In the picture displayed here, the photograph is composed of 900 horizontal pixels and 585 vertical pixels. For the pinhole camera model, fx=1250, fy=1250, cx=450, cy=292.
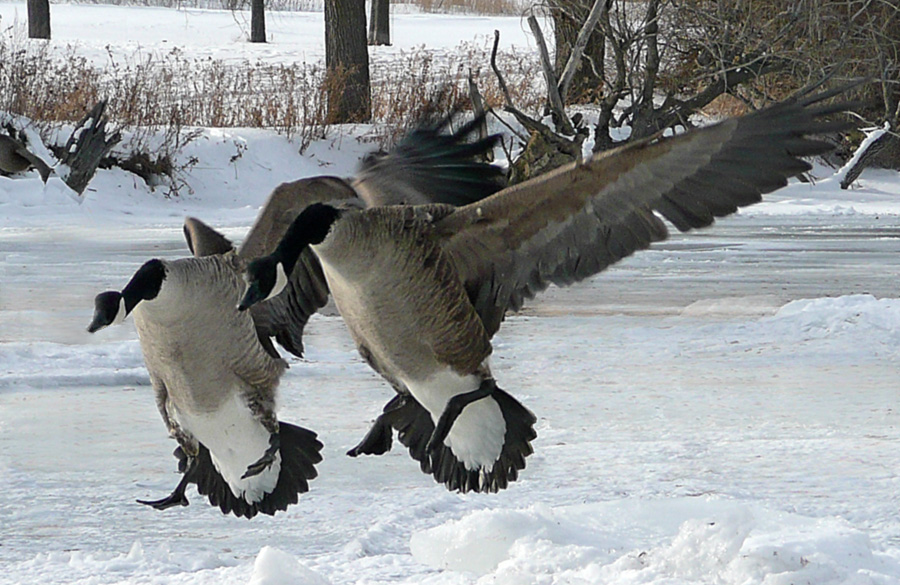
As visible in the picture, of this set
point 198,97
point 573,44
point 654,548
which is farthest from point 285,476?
point 198,97

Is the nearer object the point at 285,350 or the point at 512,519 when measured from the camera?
the point at 285,350

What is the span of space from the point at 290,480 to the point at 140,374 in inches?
169

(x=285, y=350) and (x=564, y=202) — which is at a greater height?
(x=564, y=202)

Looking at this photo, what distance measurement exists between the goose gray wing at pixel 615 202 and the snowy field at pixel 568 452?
126 cm

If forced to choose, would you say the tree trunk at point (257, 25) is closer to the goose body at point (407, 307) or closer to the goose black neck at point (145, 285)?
the goose body at point (407, 307)

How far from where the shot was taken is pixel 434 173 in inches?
96.6

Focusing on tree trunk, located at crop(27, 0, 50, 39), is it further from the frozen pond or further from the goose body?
the goose body

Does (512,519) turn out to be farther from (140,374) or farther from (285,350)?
(140,374)

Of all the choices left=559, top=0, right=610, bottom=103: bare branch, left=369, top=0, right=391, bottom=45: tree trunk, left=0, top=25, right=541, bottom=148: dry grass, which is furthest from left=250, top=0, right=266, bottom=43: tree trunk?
left=559, top=0, right=610, bottom=103: bare branch

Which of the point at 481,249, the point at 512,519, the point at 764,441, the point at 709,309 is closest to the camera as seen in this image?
the point at 481,249

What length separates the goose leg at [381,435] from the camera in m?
2.01

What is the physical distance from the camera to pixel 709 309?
793 centimetres

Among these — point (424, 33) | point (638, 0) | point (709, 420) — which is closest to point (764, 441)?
point (709, 420)

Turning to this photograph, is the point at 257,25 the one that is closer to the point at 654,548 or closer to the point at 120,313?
the point at 654,548
